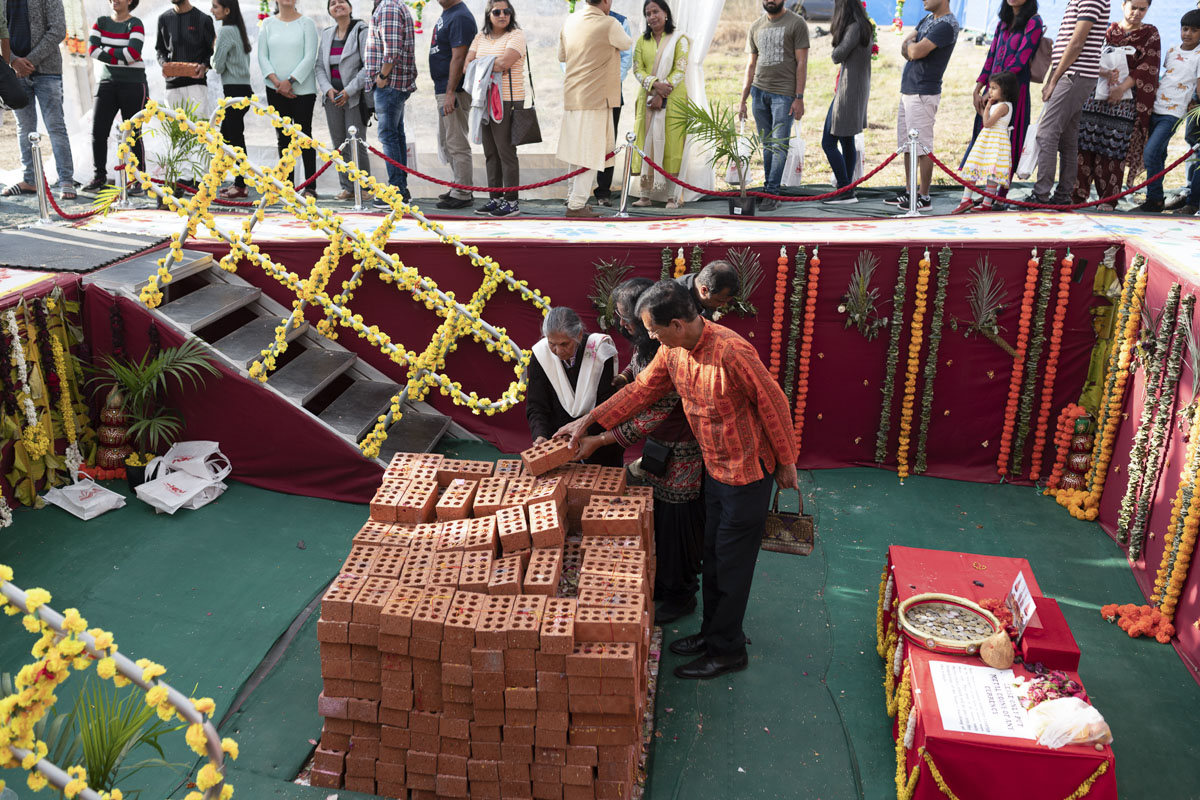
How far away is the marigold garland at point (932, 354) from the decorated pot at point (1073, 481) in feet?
2.81

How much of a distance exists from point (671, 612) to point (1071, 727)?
2.06m

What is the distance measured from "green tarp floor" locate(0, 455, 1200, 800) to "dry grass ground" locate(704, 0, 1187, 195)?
24.3 feet

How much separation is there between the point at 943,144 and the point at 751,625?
11.0 meters

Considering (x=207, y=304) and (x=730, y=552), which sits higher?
(x=207, y=304)

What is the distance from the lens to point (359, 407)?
6.46 metres

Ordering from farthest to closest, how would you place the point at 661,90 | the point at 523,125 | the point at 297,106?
1. the point at 297,106
2. the point at 661,90
3. the point at 523,125

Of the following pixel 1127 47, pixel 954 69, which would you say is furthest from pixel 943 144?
pixel 1127 47

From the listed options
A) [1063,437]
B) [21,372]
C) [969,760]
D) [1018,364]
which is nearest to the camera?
[969,760]

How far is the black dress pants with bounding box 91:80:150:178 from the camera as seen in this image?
8812 mm

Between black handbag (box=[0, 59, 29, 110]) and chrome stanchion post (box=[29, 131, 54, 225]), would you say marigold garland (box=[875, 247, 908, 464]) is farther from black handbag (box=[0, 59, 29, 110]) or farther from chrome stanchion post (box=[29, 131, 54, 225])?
black handbag (box=[0, 59, 29, 110])

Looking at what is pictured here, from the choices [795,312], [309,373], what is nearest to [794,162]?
[795,312]

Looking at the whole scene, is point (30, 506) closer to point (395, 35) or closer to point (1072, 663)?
point (395, 35)

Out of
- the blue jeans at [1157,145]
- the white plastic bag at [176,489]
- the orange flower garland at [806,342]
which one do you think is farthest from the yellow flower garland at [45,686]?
the blue jeans at [1157,145]

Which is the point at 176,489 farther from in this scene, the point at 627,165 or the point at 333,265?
the point at 627,165
